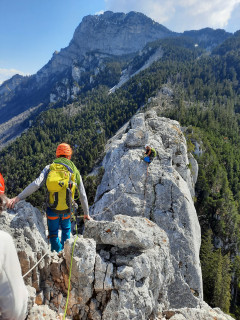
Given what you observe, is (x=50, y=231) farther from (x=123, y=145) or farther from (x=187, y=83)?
(x=187, y=83)

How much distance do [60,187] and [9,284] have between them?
3.93m

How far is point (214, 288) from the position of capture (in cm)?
2742

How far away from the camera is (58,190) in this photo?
651 cm

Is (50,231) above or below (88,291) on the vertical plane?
above

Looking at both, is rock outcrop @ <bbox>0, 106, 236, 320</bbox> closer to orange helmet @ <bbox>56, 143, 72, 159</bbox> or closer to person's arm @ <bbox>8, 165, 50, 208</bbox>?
person's arm @ <bbox>8, 165, 50, 208</bbox>

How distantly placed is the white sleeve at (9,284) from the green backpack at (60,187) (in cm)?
370

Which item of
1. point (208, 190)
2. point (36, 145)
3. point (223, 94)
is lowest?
point (208, 190)

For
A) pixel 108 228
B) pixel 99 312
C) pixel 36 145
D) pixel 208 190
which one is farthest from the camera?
pixel 36 145

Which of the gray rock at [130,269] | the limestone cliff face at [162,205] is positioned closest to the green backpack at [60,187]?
the gray rock at [130,269]

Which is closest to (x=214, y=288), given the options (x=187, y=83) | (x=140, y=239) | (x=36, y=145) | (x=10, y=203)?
(x=140, y=239)

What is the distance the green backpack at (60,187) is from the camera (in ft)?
20.9

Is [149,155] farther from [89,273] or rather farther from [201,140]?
[201,140]

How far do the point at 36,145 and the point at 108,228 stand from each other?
12441cm

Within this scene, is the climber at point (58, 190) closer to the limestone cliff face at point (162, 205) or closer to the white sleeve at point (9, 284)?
the white sleeve at point (9, 284)
